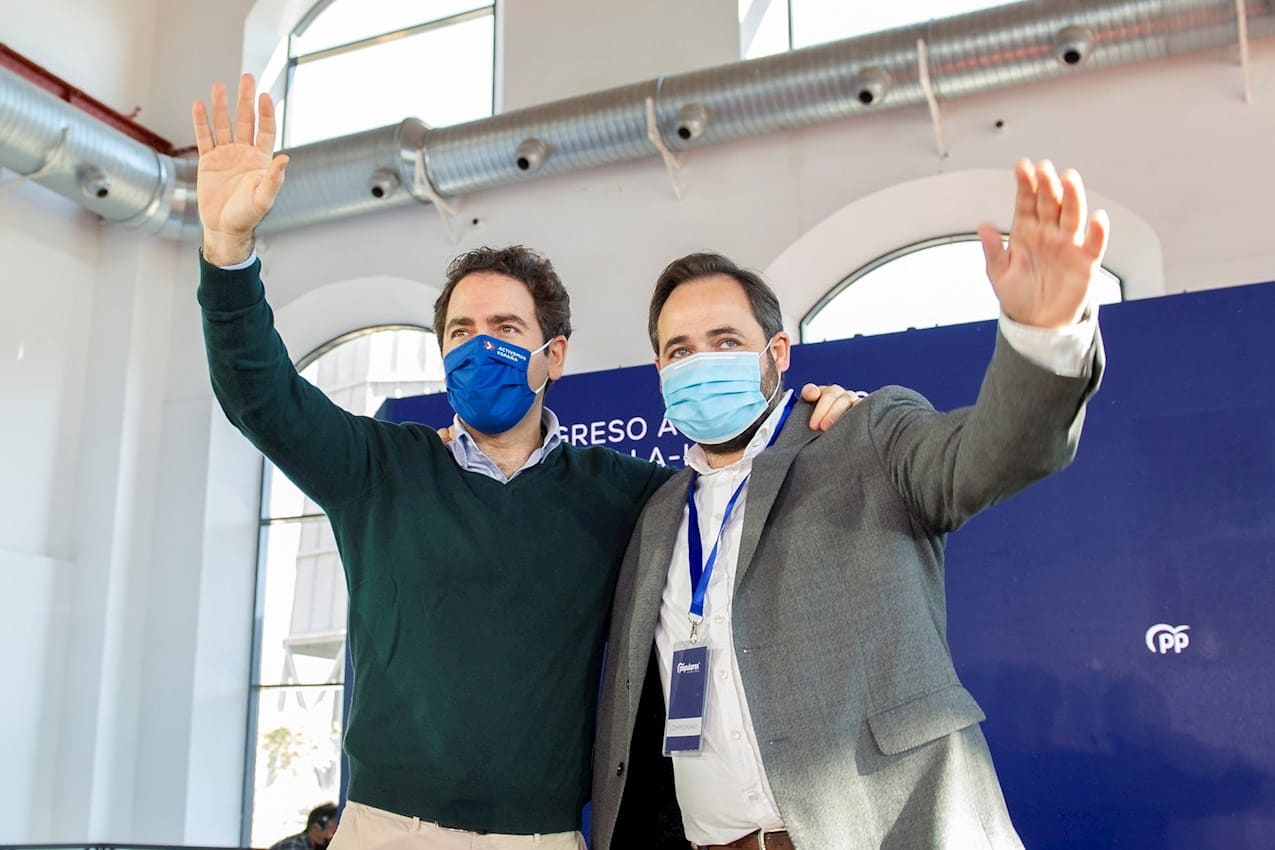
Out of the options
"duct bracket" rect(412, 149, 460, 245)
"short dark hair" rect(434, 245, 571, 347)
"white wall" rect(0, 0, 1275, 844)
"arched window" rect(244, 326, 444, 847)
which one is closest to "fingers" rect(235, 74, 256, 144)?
"short dark hair" rect(434, 245, 571, 347)

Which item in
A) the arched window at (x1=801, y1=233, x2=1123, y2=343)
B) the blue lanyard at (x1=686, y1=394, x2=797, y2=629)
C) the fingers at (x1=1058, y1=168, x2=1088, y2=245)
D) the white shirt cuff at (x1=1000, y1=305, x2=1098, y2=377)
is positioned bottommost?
the blue lanyard at (x1=686, y1=394, x2=797, y2=629)

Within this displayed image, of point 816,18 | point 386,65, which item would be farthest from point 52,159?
point 816,18

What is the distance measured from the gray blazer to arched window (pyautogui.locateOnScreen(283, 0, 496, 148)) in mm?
6871

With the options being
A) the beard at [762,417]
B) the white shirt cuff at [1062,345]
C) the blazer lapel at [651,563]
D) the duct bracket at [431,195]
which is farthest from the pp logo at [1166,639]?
the duct bracket at [431,195]

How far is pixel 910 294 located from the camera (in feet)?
24.0

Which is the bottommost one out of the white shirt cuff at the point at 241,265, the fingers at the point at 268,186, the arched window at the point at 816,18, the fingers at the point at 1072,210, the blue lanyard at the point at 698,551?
the blue lanyard at the point at 698,551

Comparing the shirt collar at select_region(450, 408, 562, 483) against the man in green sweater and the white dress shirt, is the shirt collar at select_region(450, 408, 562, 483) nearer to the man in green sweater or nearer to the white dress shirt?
the man in green sweater

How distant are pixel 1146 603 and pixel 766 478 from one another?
7.99 feet

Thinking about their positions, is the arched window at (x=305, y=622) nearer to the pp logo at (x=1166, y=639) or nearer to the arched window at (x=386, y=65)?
the arched window at (x=386, y=65)

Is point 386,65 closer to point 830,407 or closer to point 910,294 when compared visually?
point 910,294

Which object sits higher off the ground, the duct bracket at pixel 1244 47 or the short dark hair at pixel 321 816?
the duct bracket at pixel 1244 47

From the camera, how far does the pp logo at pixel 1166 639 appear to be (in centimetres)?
401

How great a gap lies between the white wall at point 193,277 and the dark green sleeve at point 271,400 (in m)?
4.74

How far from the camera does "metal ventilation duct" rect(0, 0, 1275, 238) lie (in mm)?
5887
